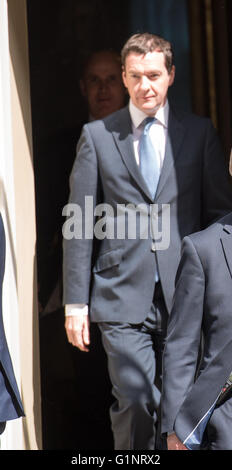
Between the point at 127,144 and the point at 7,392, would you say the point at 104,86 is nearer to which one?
the point at 127,144

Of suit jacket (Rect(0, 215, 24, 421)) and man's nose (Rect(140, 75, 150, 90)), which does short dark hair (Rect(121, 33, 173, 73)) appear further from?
suit jacket (Rect(0, 215, 24, 421))

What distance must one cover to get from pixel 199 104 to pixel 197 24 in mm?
471

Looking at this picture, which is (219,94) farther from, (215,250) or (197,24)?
(215,250)

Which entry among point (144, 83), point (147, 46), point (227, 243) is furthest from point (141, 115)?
point (227, 243)

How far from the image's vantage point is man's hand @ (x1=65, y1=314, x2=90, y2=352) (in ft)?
17.4

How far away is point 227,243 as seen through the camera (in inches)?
157

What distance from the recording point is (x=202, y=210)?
17.5 ft

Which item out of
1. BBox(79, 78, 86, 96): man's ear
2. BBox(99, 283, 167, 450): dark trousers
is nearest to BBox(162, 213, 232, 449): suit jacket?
BBox(99, 283, 167, 450): dark trousers

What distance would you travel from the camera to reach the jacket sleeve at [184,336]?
13.0 feet

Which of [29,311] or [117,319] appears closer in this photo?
[117,319]

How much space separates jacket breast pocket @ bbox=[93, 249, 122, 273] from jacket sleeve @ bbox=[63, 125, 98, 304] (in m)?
0.05

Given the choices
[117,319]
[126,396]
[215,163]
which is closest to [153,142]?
[215,163]

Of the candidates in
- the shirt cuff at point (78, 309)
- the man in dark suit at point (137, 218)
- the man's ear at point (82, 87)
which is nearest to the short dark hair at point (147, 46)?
the man in dark suit at point (137, 218)

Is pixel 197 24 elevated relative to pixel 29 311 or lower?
elevated
